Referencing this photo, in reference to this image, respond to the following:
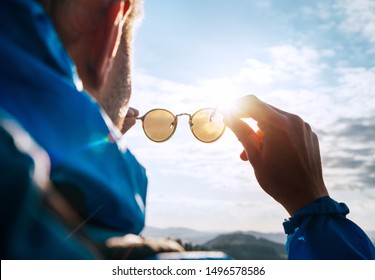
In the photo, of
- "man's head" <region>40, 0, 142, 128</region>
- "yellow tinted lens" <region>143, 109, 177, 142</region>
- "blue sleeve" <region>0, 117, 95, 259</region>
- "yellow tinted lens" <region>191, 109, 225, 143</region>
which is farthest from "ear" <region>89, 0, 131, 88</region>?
"yellow tinted lens" <region>143, 109, 177, 142</region>

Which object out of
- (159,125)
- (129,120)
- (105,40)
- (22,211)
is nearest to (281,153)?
(105,40)

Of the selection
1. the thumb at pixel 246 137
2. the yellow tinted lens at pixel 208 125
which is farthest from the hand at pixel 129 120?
the thumb at pixel 246 137

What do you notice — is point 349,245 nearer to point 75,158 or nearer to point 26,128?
point 75,158

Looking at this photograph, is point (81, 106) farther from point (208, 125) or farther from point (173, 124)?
point (173, 124)

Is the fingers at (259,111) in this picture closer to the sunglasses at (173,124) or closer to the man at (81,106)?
the man at (81,106)
